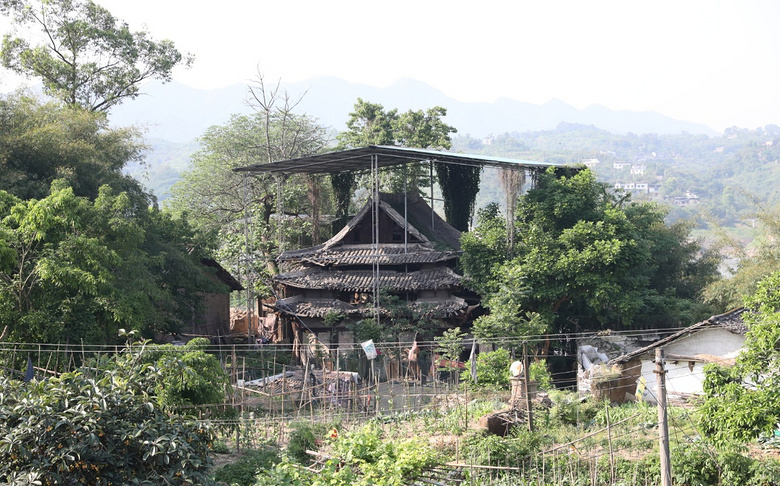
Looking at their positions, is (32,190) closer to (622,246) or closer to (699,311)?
(622,246)

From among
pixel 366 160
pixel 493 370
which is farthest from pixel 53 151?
pixel 493 370

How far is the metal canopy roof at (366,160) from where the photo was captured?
2121 cm

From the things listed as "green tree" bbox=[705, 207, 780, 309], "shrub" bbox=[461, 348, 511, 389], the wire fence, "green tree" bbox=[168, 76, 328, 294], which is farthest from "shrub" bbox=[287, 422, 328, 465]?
"green tree" bbox=[705, 207, 780, 309]

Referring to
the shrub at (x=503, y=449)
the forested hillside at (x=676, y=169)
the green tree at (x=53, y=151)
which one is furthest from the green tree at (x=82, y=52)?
the forested hillside at (x=676, y=169)

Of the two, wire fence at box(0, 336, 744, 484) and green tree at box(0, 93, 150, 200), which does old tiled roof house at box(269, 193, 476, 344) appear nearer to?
wire fence at box(0, 336, 744, 484)

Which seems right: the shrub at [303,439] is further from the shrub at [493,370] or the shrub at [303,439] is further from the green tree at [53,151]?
the green tree at [53,151]

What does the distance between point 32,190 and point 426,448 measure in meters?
13.8

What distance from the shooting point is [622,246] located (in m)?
21.3

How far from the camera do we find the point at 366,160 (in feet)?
77.3

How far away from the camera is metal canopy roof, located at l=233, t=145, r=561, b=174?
69.6 feet

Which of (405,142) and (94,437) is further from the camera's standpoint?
(405,142)

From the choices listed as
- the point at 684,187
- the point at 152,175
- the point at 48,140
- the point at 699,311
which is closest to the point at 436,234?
the point at 699,311

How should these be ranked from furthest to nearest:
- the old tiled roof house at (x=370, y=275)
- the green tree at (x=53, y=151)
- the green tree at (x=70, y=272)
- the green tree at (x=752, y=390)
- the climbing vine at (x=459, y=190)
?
the climbing vine at (x=459, y=190) → the old tiled roof house at (x=370, y=275) → the green tree at (x=53, y=151) → the green tree at (x=70, y=272) → the green tree at (x=752, y=390)

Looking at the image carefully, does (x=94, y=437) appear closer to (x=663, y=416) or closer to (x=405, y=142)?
(x=663, y=416)
